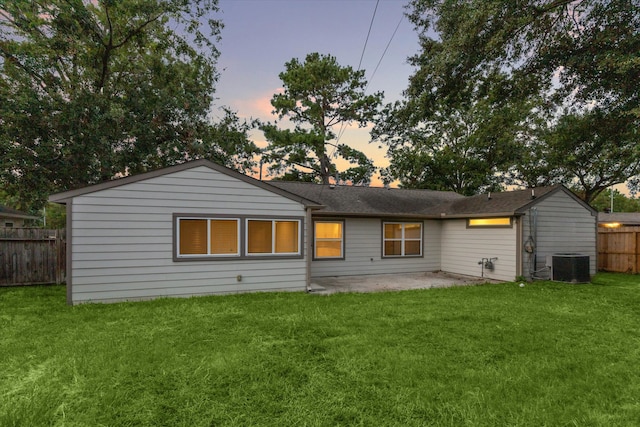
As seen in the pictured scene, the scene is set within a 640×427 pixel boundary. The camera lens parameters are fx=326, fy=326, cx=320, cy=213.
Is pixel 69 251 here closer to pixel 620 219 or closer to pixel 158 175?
pixel 158 175

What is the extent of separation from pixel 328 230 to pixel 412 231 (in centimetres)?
335

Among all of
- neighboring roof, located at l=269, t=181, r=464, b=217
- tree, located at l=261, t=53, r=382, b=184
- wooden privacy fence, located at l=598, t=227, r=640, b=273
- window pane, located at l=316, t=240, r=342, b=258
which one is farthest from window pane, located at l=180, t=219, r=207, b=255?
tree, located at l=261, t=53, r=382, b=184

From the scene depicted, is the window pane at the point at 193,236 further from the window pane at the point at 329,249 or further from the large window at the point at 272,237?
the window pane at the point at 329,249

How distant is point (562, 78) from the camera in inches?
410

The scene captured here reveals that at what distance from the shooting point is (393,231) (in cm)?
1199

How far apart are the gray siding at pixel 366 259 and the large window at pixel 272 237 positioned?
255cm

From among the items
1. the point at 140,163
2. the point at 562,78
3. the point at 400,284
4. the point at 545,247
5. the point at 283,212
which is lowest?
the point at 400,284

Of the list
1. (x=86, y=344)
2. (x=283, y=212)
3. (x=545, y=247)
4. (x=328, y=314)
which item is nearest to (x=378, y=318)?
(x=328, y=314)

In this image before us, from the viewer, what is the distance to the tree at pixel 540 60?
8.48 metres

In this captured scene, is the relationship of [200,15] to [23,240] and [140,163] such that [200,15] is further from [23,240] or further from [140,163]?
[23,240]

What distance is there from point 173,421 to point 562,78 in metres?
13.3

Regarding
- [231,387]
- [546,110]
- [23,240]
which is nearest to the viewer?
[231,387]

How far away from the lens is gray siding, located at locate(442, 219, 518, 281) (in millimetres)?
10141

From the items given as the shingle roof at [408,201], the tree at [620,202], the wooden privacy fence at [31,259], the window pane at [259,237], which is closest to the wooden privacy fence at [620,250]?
the shingle roof at [408,201]
